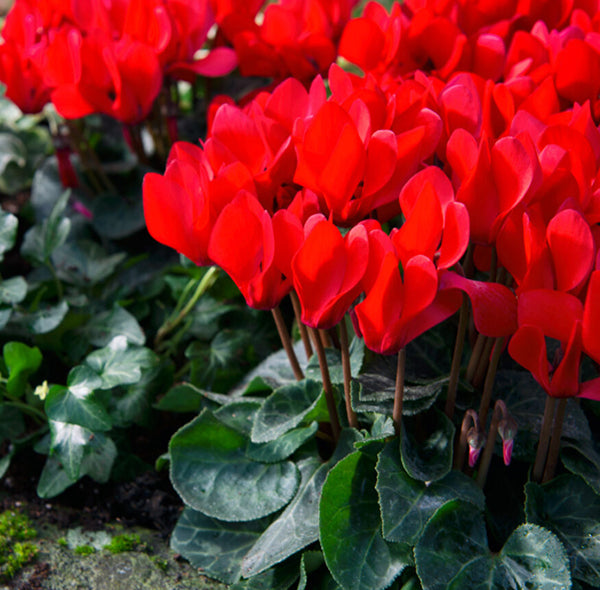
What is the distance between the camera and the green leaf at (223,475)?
1256mm

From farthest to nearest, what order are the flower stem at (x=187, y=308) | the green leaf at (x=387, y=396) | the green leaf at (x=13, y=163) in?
the green leaf at (x=13, y=163), the flower stem at (x=187, y=308), the green leaf at (x=387, y=396)

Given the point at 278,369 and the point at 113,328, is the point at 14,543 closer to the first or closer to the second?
the point at 113,328

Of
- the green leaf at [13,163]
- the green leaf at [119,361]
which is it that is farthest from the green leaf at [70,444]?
the green leaf at [13,163]

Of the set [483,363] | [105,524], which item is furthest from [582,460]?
[105,524]

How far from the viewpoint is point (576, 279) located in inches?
35.3

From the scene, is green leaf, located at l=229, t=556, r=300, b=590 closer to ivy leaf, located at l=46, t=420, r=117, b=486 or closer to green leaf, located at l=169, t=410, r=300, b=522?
green leaf, located at l=169, t=410, r=300, b=522

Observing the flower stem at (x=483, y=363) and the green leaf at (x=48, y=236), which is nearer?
the flower stem at (x=483, y=363)

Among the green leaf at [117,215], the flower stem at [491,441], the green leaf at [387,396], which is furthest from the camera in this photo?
the green leaf at [117,215]

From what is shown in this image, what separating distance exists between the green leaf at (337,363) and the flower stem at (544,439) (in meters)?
0.30

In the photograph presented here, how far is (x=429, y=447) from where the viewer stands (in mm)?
1192

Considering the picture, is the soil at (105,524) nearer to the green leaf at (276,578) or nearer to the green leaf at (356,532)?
the green leaf at (276,578)

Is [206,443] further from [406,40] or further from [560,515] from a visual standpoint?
[406,40]

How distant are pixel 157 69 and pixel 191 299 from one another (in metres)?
0.53

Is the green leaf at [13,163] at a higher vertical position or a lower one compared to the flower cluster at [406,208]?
lower
